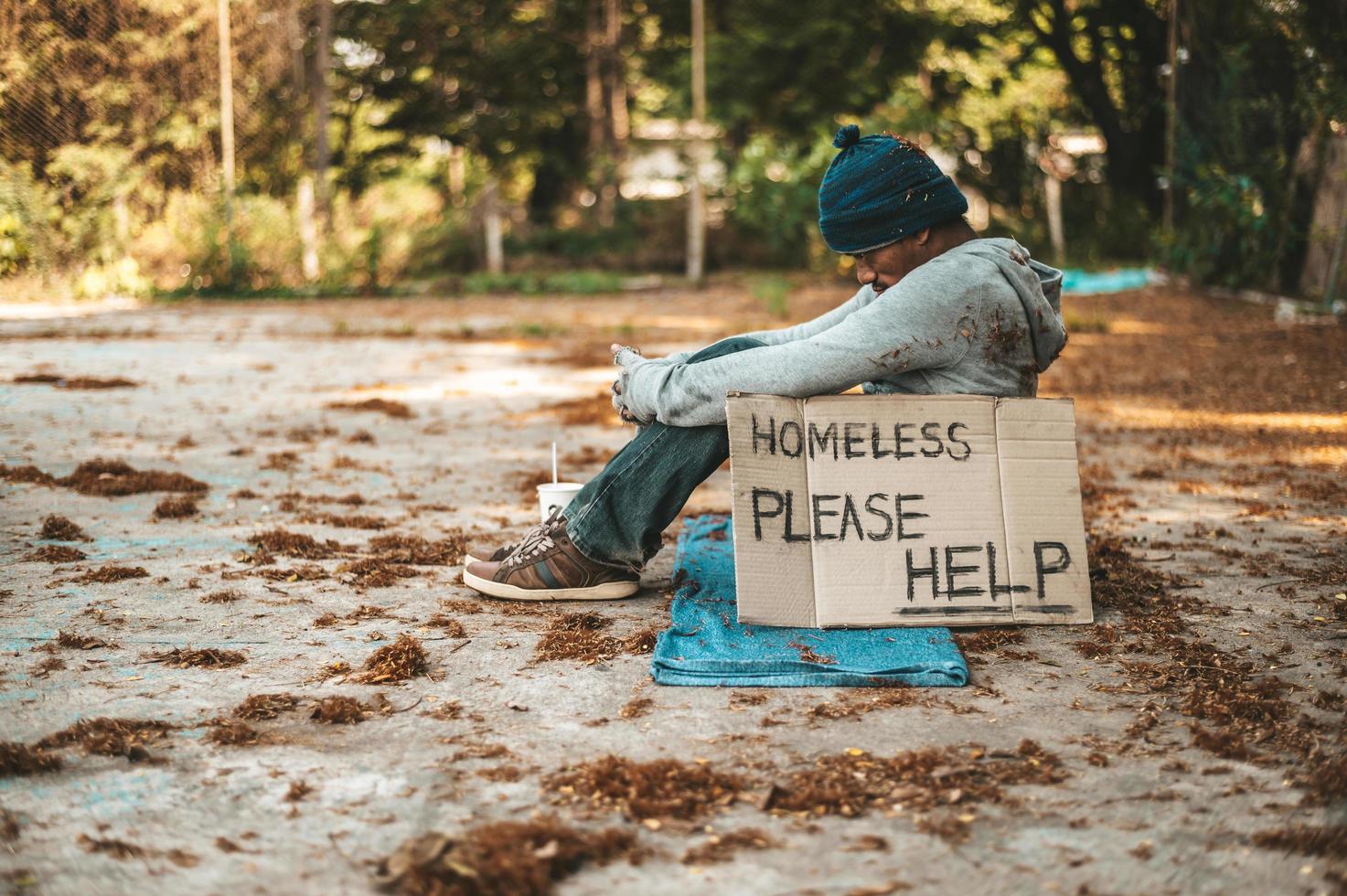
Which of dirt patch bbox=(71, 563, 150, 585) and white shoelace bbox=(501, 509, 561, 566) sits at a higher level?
white shoelace bbox=(501, 509, 561, 566)

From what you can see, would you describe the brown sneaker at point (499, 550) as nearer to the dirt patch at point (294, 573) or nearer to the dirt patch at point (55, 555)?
the dirt patch at point (294, 573)

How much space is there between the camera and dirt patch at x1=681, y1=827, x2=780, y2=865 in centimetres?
172

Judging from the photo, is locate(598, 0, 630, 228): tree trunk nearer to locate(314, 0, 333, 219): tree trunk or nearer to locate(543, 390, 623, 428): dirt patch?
locate(314, 0, 333, 219): tree trunk

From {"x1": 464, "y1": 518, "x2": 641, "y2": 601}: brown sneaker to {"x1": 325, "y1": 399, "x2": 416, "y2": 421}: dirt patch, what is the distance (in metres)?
3.18

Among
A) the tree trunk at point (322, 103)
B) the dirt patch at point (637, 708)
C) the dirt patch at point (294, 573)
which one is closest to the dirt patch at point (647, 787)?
the dirt patch at point (637, 708)

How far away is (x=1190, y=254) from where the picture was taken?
1157cm

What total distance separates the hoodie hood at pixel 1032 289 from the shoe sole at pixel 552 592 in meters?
1.18

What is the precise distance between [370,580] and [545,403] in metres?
3.42

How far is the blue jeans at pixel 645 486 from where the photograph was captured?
286 centimetres

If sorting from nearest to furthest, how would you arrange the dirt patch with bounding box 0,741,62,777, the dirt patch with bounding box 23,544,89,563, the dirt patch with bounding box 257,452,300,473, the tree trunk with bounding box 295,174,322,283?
the dirt patch with bounding box 0,741,62,777, the dirt patch with bounding box 23,544,89,563, the dirt patch with bounding box 257,452,300,473, the tree trunk with bounding box 295,174,322,283

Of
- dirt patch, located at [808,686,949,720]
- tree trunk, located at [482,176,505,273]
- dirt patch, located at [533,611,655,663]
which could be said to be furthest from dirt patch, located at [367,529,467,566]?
tree trunk, located at [482,176,505,273]

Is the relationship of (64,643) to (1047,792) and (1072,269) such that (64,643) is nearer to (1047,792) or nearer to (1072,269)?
(1047,792)

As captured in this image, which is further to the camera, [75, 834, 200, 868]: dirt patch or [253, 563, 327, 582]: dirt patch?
[253, 563, 327, 582]: dirt patch

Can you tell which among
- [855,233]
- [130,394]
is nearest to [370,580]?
[855,233]
